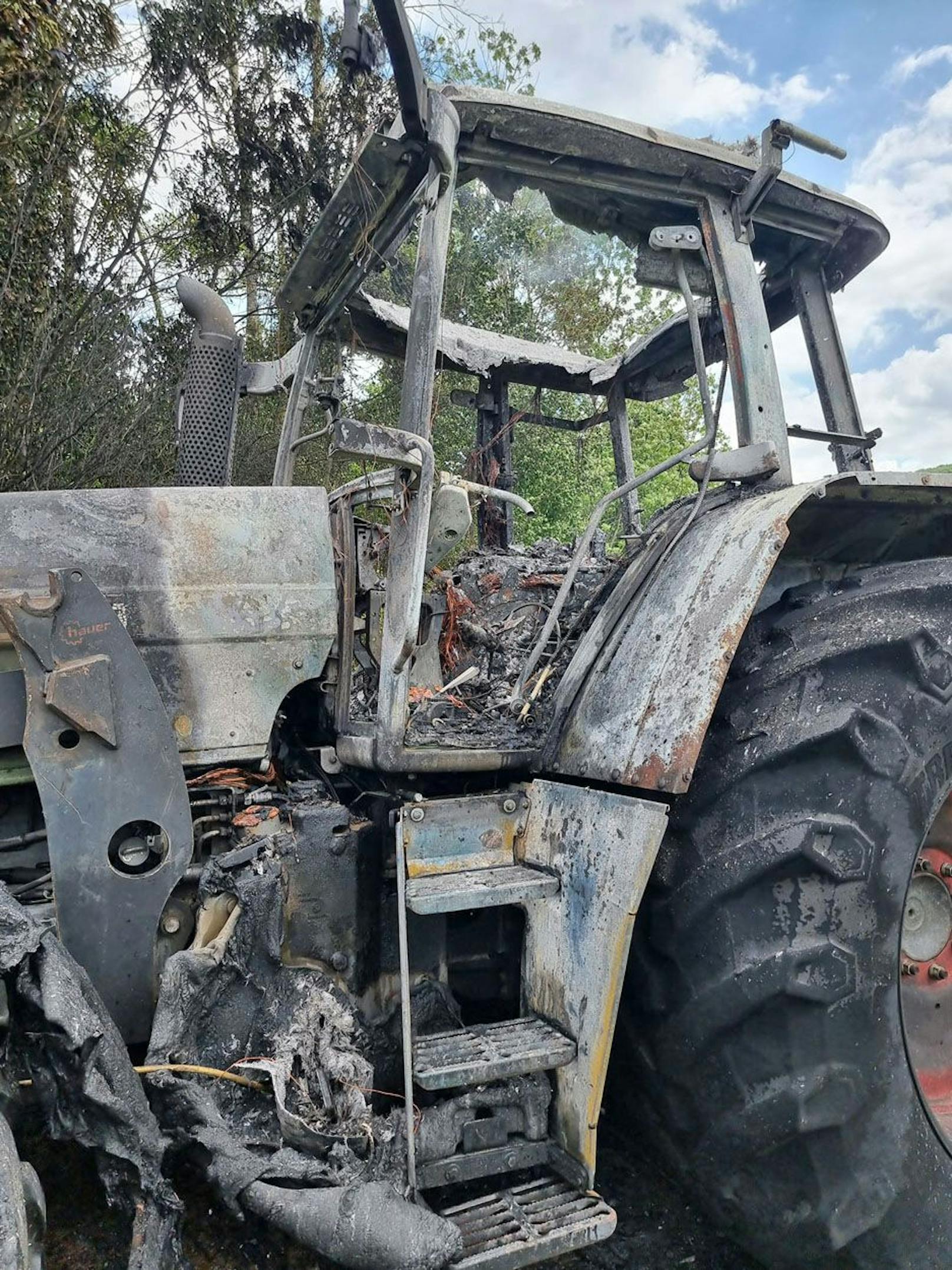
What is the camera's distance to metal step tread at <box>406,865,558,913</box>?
1.66 meters

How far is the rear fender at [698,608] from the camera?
1613mm

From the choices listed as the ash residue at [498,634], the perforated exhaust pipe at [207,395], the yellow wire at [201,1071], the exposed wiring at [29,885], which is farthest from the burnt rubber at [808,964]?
the perforated exhaust pipe at [207,395]

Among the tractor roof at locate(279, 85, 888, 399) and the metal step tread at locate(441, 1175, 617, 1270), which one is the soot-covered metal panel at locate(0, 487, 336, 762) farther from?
the metal step tread at locate(441, 1175, 617, 1270)

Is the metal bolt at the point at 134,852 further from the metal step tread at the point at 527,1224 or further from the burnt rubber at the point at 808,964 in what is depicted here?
the burnt rubber at the point at 808,964

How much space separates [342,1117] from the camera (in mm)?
1599

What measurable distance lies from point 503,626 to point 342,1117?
1.56 meters

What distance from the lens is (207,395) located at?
7.77 feet

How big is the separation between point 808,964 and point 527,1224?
2.23 ft

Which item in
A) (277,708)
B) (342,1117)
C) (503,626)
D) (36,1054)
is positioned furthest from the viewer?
(503,626)

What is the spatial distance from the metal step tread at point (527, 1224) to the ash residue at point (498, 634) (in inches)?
34.5

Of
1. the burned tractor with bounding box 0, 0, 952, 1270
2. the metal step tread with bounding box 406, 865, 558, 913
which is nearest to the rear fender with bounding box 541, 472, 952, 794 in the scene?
the burned tractor with bounding box 0, 0, 952, 1270

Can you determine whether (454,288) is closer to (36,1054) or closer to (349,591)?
(349,591)

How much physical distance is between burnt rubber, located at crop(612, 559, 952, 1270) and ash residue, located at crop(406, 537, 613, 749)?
576 millimetres

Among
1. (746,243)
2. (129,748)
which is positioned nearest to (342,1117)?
(129,748)
